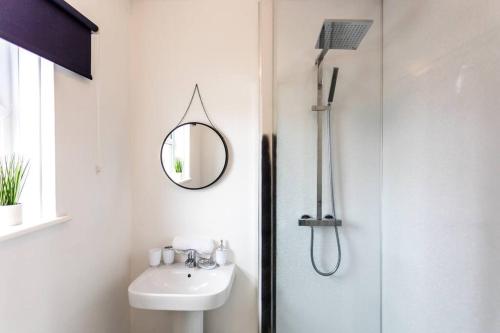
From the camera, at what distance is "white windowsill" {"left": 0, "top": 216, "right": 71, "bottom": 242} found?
89cm

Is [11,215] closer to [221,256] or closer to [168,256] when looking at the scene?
[168,256]

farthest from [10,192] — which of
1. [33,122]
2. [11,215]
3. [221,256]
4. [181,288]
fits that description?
[221,256]

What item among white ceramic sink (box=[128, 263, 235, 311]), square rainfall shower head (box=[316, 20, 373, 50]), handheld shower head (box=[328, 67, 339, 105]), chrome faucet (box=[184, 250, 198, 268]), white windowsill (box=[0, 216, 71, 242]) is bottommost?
white ceramic sink (box=[128, 263, 235, 311])

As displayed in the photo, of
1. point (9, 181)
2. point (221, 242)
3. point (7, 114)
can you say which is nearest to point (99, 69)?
point (7, 114)

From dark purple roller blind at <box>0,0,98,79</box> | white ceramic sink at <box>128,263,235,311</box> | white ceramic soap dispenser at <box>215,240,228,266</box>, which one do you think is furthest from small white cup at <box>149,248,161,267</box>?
dark purple roller blind at <box>0,0,98,79</box>

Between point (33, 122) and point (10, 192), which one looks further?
point (33, 122)

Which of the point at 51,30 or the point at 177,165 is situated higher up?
the point at 51,30

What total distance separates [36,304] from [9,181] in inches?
19.7

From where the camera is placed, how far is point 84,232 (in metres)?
1.34

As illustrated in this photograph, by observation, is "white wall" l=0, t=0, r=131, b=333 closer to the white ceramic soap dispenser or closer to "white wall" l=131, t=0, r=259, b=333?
"white wall" l=131, t=0, r=259, b=333

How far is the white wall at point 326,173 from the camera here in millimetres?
1449

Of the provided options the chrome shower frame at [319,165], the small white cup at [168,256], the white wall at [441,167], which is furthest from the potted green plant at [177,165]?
the white wall at [441,167]

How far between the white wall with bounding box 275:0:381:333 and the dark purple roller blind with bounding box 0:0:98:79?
0.97 meters

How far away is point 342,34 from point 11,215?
5.35 ft
